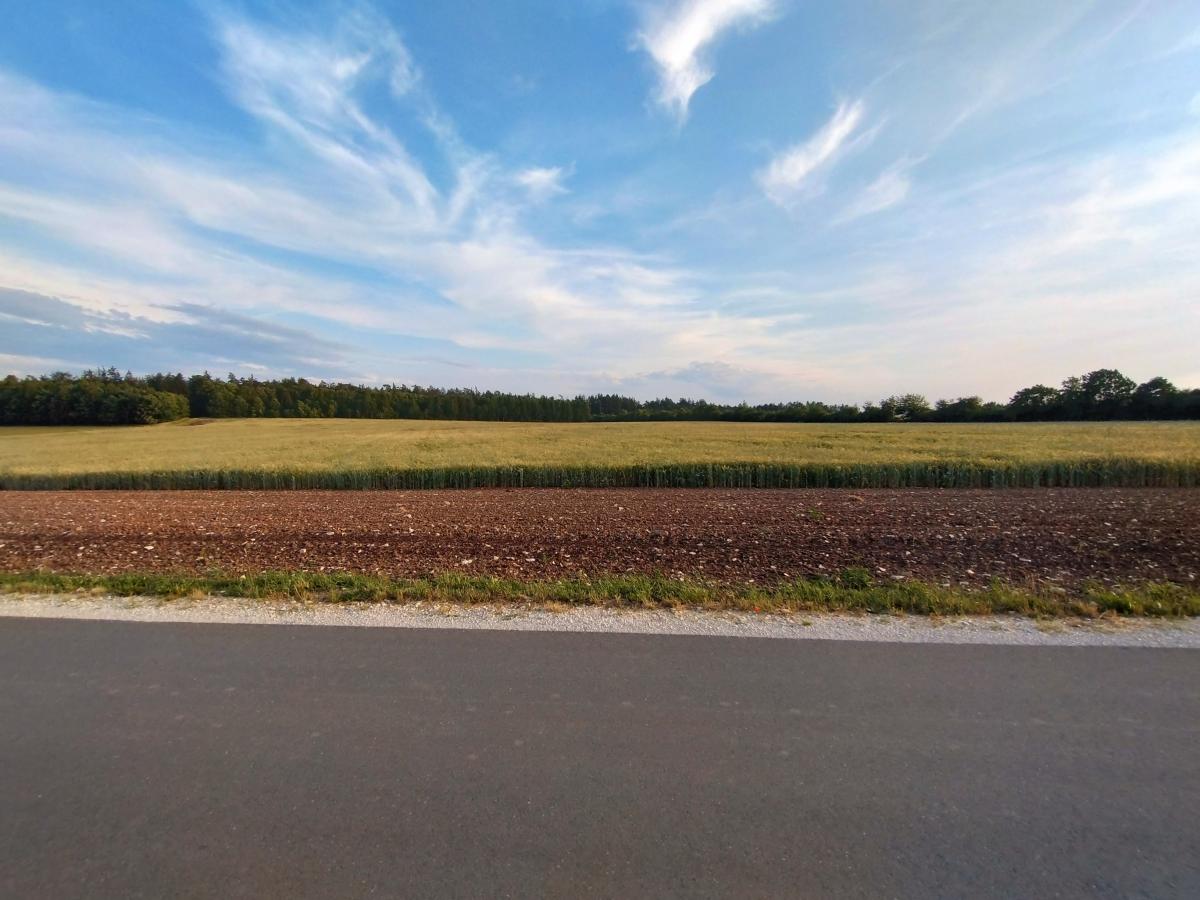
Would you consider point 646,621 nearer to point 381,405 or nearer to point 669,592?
point 669,592

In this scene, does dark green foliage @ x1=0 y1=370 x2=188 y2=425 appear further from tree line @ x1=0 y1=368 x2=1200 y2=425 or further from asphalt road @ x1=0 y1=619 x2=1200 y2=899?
asphalt road @ x1=0 y1=619 x2=1200 y2=899

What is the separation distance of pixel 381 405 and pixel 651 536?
9496 centimetres

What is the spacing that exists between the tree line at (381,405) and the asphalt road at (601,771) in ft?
234

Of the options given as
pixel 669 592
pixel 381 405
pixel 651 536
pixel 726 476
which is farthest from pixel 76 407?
pixel 669 592

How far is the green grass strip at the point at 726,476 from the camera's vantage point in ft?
58.8

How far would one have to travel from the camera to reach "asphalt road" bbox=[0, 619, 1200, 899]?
2.21 meters

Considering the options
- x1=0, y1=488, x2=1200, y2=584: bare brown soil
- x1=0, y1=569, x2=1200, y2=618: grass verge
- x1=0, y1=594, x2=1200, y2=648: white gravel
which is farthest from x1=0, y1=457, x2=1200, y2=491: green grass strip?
x1=0, y1=594, x2=1200, y2=648: white gravel

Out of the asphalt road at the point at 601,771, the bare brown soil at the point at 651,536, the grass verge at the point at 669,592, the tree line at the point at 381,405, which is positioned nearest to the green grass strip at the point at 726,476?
the bare brown soil at the point at 651,536

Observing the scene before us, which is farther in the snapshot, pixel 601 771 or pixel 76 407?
pixel 76 407

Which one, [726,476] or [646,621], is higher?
[646,621]

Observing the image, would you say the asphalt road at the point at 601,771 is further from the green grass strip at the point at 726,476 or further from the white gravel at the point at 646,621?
the green grass strip at the point at 726,476

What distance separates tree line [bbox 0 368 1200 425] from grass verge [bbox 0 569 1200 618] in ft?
224

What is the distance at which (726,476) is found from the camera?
1880cm

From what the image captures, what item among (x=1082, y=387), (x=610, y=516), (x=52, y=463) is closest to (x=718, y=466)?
(x=610, y=516)
